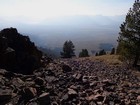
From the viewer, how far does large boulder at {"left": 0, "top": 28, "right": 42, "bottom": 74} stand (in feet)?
85.9

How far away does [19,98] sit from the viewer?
54.9 ft

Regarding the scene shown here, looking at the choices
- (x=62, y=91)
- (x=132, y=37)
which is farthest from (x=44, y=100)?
(x=132, y=37)

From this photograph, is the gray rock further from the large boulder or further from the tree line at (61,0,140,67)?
the tree line at (61,0,140,67)

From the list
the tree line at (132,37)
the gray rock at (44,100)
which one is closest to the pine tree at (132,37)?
the tree line at (132,37)

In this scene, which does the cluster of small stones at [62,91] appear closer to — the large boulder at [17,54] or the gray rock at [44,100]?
the gray rock at [44,100]

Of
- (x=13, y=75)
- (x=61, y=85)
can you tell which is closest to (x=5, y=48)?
(x=13, y=75)

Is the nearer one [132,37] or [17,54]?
[17,54]

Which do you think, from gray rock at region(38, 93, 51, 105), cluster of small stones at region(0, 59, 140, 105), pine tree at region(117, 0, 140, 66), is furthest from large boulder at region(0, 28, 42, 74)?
pine tree at region(117, 0, 140, 66)

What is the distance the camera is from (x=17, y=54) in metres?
28.4

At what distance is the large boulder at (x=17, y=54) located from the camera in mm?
26172

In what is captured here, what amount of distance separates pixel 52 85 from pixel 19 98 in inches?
224

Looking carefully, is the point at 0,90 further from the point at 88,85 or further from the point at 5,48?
the point at 5,48

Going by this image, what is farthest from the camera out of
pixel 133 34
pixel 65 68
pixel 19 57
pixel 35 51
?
pixel 133 34

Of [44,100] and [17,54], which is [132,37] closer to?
[17,54]
